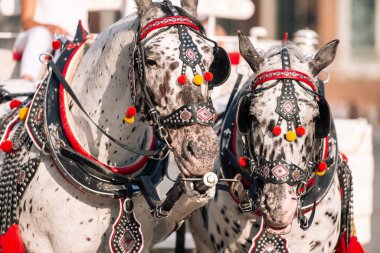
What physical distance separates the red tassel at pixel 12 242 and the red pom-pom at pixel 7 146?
1.36 ft

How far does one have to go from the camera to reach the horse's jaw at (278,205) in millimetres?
5098

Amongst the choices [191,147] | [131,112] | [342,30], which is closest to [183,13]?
[131,112]

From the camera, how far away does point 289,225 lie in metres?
5.27

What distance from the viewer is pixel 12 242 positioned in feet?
16.9

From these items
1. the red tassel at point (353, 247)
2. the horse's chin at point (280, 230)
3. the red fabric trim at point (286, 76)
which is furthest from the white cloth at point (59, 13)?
the horse's chin at point (280, 230)

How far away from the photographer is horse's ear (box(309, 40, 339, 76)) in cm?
Answer: 548

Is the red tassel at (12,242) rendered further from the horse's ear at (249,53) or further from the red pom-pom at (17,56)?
the red pom-pom at (17,56)

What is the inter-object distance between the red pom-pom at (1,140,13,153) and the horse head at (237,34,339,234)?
1.17 meters

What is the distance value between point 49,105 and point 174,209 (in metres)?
0.81

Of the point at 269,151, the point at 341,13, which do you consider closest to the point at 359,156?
the point at 269,151

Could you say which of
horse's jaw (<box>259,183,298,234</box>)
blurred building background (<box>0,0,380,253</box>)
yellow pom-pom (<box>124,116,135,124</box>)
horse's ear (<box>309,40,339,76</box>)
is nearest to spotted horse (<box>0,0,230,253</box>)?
yellow pom-pom (<box>124,116,135,124</box>)

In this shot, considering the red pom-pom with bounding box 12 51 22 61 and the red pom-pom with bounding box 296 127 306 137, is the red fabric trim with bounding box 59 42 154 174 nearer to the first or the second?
the red pom-pom with bounding box 296 127 306 137

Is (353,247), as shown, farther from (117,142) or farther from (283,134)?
(117,142)

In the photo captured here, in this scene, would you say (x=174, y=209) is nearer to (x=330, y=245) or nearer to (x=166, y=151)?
(x=166, y=151)
